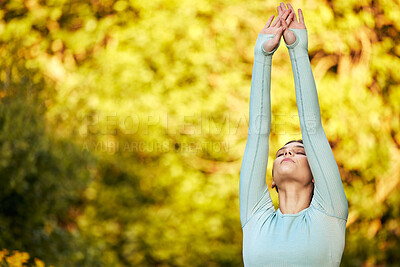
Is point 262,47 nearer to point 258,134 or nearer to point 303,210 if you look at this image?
point 258,134

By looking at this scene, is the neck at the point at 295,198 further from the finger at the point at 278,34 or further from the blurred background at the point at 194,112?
the blurred background at the point at 194,112

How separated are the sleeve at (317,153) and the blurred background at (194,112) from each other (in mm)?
3277

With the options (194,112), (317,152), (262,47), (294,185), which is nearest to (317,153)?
(317,152)

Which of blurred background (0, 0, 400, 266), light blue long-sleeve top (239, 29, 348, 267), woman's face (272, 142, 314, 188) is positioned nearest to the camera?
light blue long-sleeve top (239, 29, 348, 267)

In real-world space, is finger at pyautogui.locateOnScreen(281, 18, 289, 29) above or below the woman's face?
above

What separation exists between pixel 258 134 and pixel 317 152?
203 millimetres

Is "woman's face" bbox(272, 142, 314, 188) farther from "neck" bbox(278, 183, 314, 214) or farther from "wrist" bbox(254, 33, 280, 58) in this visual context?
"wrist" bbox(254, 33, 280, 58)

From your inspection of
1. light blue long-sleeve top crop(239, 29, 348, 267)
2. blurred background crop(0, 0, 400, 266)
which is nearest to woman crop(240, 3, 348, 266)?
light blue long-sleeve top crop(239, 29, 348, 267)

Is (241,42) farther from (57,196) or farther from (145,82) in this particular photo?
(57,196)

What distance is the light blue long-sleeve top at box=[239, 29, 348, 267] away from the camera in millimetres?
1428

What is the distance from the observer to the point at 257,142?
1604 millimetres

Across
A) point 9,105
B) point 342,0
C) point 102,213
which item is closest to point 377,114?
point 342,0

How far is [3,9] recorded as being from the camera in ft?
16.7

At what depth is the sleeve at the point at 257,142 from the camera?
1583 mm
